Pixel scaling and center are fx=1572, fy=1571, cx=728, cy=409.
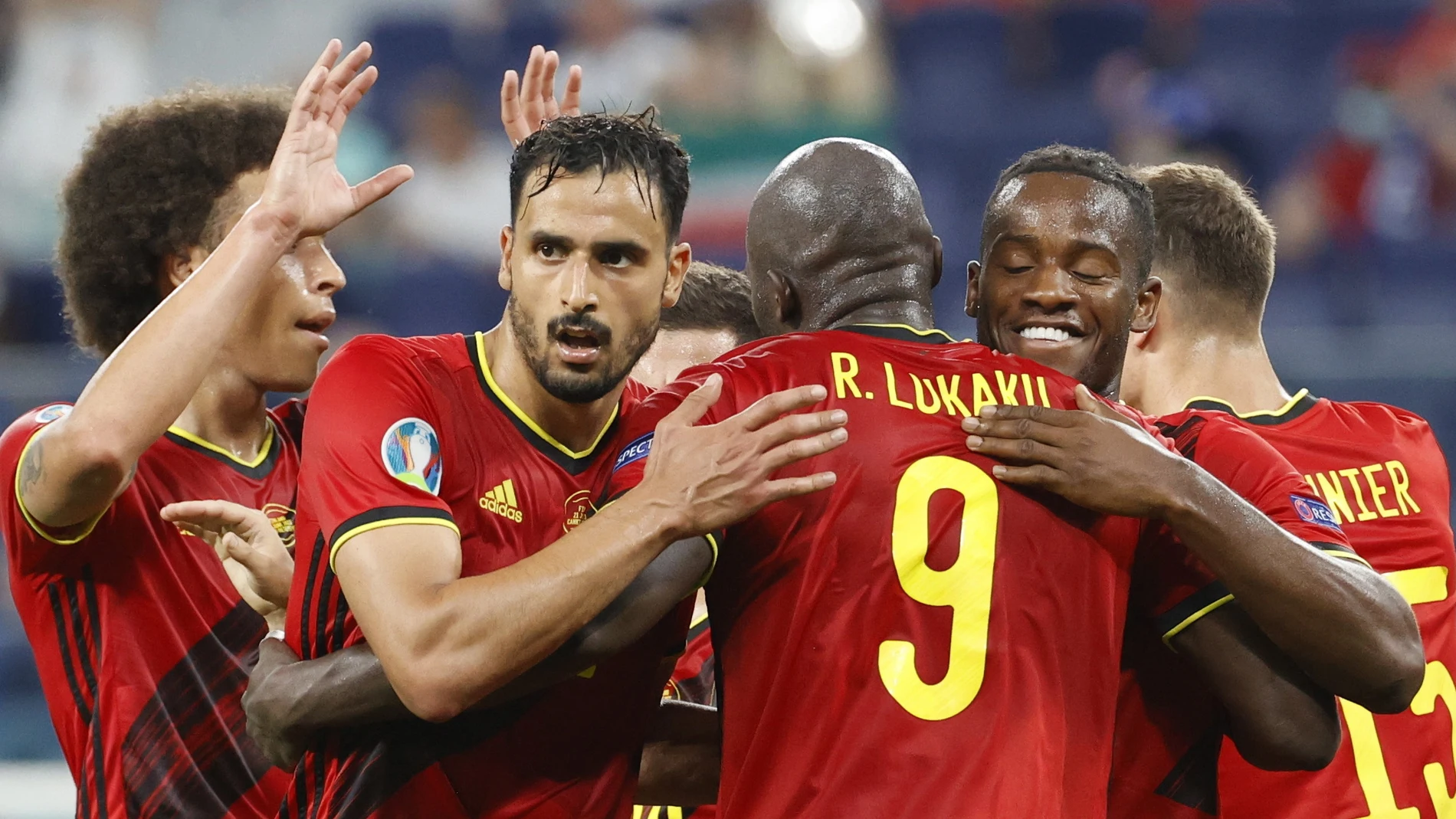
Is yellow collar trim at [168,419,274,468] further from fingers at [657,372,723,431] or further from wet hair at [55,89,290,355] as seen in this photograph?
fingers at [657,372,723,431]

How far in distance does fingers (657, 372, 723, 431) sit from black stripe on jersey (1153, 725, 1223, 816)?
1356 millimetres

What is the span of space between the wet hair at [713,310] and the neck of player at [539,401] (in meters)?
1.52

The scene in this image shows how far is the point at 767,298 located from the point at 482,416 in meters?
0.68

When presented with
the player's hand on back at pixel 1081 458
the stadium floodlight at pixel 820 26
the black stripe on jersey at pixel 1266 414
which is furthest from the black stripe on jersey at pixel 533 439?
the stadium floodlight at pixel 820 26

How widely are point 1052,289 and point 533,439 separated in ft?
3.90

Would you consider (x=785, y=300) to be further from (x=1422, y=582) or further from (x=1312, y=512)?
(x=1422, y=582)

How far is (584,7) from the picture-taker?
12312 millimetres

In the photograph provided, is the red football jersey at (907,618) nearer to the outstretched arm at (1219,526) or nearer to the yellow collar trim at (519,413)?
the outstretched arm at (1219,526)

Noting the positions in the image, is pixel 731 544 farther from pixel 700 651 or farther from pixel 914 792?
pixel 700 651

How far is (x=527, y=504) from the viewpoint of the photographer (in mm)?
3375

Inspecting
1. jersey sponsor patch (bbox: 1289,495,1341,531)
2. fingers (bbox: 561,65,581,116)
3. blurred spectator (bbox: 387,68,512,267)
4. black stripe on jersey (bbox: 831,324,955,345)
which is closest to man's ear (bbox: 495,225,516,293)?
black stripe on jersey (bbox: 831,324,955,345)

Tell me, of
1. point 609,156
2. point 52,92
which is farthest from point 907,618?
point 52,92

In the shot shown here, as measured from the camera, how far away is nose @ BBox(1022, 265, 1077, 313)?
3.46 metres

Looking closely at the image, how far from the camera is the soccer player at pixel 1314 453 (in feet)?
12.8
